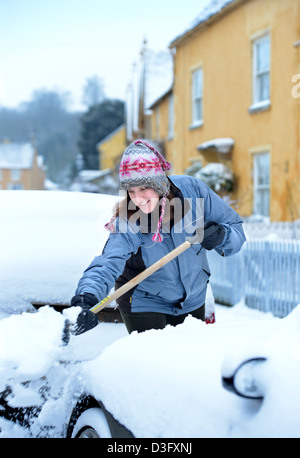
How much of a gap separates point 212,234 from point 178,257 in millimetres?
199

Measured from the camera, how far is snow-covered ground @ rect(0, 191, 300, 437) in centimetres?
142

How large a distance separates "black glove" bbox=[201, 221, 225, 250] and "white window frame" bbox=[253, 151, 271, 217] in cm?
891

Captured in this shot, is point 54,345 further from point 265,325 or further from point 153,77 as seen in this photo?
point 153,77

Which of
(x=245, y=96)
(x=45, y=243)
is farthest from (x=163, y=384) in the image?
(x=245, y=96)

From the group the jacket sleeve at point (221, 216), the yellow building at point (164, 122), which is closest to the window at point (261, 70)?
the yellow building at point (164, 122)

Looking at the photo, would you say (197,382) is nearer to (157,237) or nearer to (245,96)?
(157,237)

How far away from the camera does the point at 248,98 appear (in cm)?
1192

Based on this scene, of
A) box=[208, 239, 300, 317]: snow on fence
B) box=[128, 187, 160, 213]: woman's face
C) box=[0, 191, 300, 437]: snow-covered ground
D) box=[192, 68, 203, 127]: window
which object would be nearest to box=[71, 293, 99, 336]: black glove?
box=[0, 191, 300, 437]: snow-covered ground

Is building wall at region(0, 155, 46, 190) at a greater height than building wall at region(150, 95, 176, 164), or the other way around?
building wall at region(0, 155, 46, 190)

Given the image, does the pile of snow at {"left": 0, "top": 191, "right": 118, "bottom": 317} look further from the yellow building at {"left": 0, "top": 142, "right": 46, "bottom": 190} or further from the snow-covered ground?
the yellow building at {"left": 0, "top": 142, "right": 46, "bottom": 190}

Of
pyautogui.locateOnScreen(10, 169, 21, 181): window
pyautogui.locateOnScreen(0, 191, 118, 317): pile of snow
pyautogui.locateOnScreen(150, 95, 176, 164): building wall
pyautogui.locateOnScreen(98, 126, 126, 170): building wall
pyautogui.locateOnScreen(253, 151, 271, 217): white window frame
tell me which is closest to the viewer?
pyautogui.locateOnScreen(0, 191, 118, 317): pile of snow

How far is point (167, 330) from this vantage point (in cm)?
196
